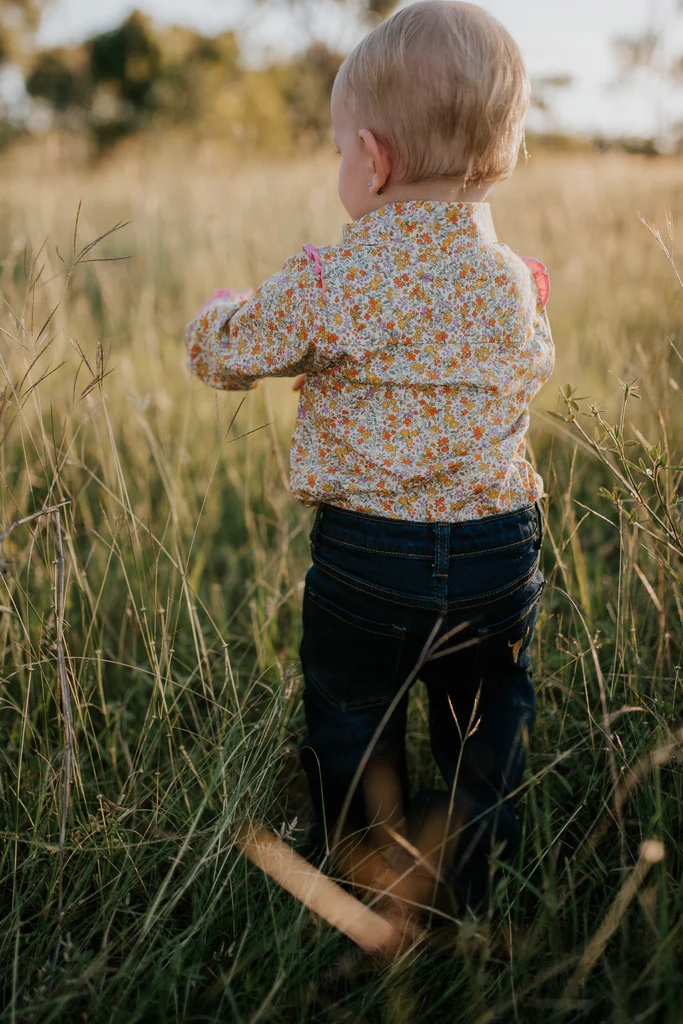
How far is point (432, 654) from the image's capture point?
47.5 inches

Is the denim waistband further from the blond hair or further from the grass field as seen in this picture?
the blond hair

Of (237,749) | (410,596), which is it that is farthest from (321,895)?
(410,596)

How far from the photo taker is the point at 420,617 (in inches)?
47.6

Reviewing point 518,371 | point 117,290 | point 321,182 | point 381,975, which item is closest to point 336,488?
point 518,371

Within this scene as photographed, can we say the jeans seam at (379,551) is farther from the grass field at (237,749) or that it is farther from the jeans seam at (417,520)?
the grass field at (237,749)

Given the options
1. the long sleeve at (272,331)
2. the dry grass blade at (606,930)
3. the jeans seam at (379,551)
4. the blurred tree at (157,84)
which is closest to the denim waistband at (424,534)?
the jeans seam at (379,551)

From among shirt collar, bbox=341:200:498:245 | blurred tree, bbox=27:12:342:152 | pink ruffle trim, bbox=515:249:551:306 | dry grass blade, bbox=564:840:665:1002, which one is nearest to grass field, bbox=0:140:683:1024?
dry grass blade, bbox=564:840:665:1002

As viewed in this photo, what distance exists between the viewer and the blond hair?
108 centimetres

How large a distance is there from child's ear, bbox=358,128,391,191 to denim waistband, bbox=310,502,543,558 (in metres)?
0.54

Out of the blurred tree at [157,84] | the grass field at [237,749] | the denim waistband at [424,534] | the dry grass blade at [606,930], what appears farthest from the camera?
the blurred tree at [157,84]

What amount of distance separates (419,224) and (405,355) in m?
0.20

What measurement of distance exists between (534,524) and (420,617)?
0.92ft

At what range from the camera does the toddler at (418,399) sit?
1098 mm

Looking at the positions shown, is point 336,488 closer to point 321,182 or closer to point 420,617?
point 420,617
